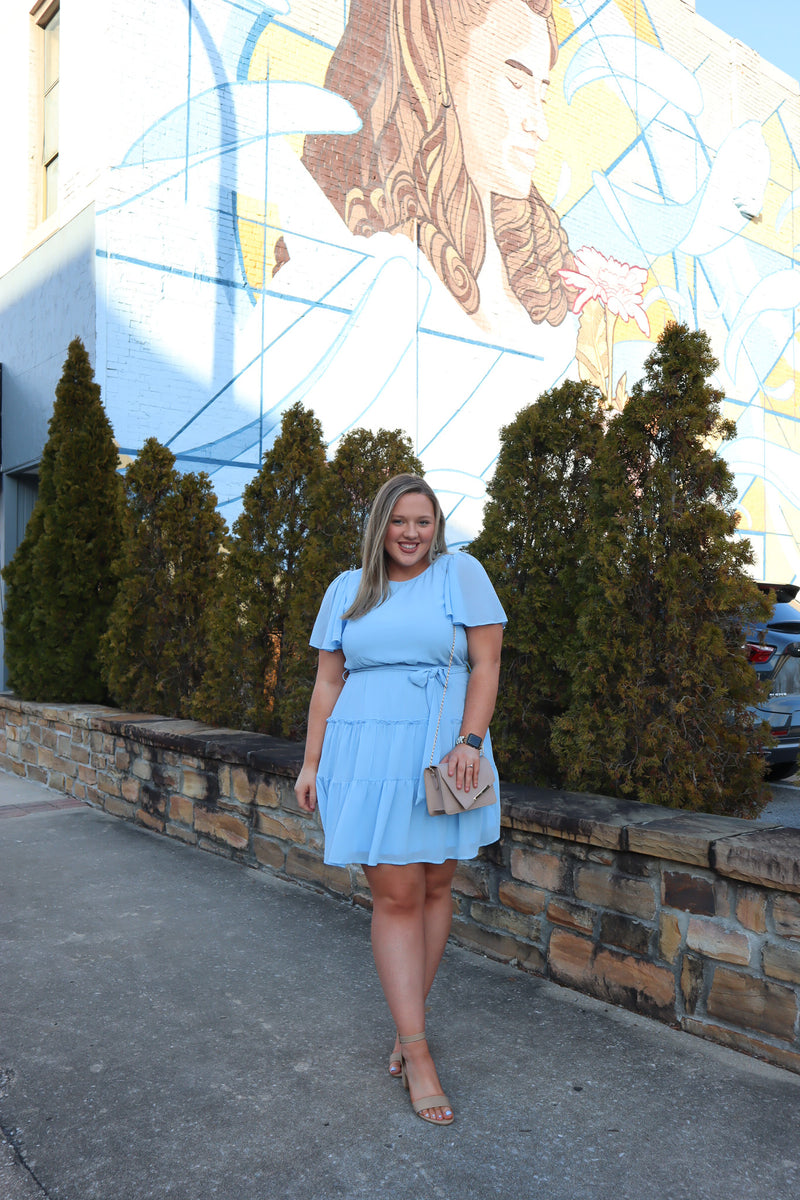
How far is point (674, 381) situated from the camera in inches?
151

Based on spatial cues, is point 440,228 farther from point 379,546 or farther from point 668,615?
point 379,546

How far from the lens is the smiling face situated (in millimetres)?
2875

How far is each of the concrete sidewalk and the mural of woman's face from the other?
11.9 meters

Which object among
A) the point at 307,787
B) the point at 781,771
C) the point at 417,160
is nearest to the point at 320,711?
the point at 307,787

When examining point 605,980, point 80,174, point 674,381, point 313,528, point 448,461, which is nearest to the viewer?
point 605,980

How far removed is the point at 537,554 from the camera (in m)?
4.27

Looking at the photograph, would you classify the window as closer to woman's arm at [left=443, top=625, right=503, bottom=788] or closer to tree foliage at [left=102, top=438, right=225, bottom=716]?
tree foliage at [left=102, top=438, right=225, bottom=716]

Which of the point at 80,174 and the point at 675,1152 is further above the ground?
the point at 80,174

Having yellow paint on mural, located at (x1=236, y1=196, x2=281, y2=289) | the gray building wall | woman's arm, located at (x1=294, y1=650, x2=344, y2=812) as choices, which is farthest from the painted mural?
woman's arm, located at (x1=294, y1=650, x2=344, y2=812)

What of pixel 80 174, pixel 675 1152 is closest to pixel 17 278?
pixel 80 174

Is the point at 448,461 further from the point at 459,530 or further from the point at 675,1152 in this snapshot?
the point at 675,1152

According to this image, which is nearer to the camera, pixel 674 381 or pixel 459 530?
pixel 674 381

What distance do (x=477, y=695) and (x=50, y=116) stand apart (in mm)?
10860

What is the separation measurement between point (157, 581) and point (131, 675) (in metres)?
0.74
